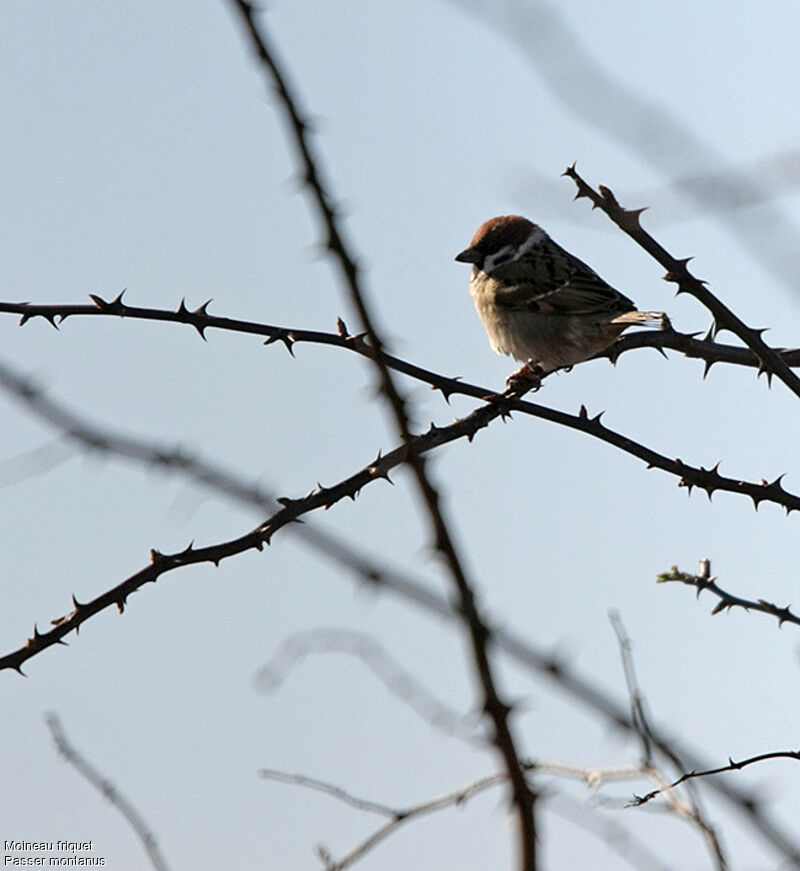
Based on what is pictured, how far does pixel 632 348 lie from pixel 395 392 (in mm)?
3012

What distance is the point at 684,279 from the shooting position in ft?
9.06

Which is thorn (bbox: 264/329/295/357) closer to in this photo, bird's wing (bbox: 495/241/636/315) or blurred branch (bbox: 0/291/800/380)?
blurred branch (bbox: 0/291/800/380)

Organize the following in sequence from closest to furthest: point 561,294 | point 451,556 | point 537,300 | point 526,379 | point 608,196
Result: point 451,556, point 608,196, point 526,379, point 537,300, point 561,294

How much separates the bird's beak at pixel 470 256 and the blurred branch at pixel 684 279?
17.7ft

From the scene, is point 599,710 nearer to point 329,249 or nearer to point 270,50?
point 329,249

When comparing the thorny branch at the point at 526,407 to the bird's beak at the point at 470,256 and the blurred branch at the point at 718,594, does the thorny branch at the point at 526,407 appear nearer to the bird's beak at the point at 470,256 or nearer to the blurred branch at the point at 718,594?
the blurred branch at the point at 718,594

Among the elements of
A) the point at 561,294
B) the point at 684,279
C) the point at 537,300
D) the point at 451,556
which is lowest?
the point at 451,556

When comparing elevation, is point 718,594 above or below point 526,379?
below

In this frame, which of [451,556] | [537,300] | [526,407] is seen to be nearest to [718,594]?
[526,407]

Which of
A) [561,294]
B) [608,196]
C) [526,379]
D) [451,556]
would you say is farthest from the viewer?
[561,294]

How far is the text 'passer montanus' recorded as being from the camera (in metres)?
7.39

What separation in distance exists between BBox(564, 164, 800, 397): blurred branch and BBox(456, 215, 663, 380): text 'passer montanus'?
3734mm

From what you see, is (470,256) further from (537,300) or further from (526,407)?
(526,407)

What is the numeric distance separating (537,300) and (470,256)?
897 mm
